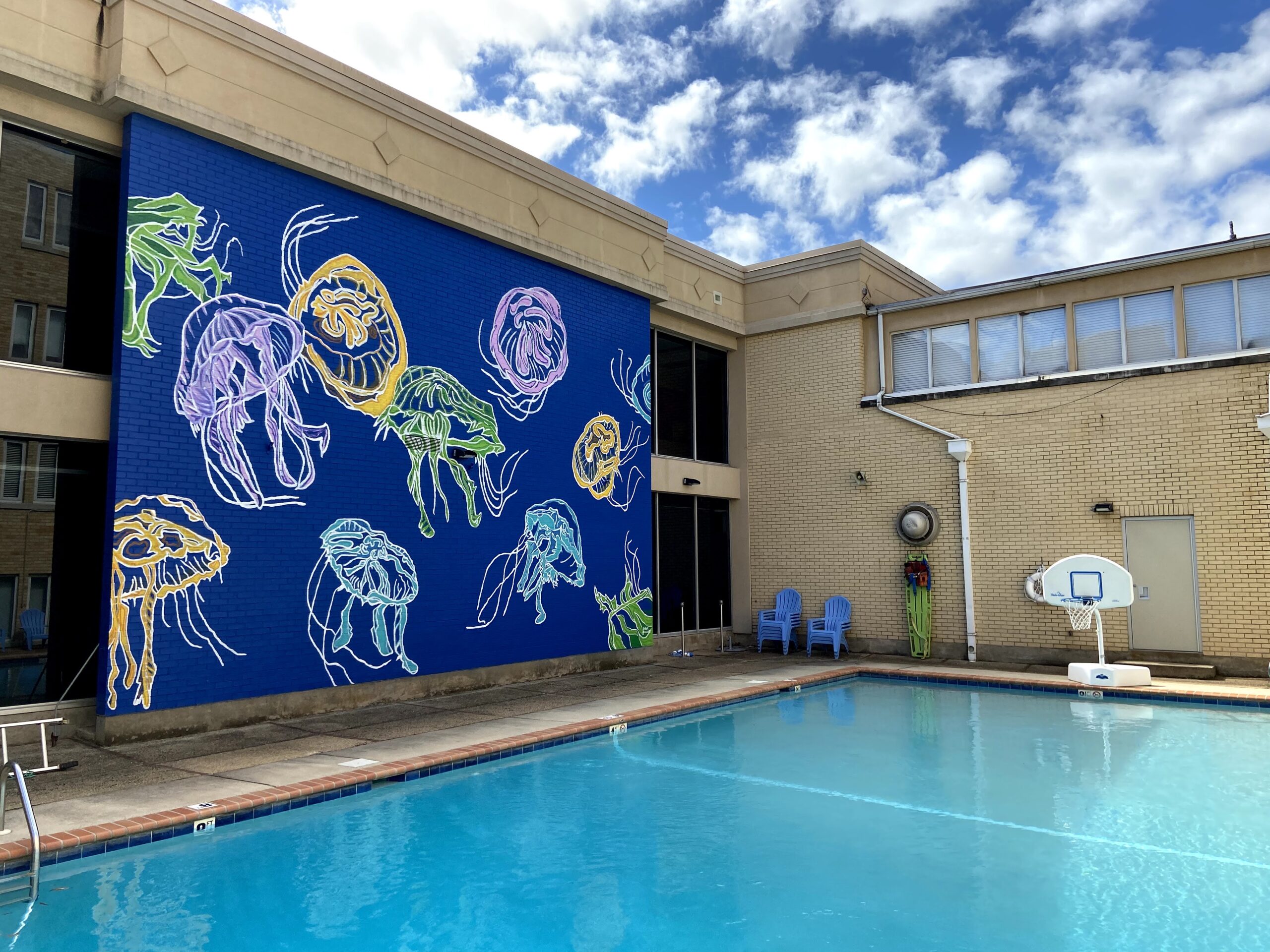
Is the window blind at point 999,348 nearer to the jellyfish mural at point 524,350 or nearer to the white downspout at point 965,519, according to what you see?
the white downspout at point 965,519

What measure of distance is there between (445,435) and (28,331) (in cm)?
371

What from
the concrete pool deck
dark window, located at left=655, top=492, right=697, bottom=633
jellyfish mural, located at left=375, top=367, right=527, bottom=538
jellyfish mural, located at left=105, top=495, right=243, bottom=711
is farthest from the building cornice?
the concrete pool deck

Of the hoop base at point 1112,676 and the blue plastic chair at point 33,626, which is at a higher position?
the blue plastic chair at point 33,626

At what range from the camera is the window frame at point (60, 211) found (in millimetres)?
6680

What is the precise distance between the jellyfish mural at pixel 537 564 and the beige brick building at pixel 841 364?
193 centimetres

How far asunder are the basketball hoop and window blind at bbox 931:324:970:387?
11.4ft

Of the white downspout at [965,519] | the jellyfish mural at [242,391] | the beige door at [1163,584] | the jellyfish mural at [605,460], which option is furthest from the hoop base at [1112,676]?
the jellyfish mural at [242,391]

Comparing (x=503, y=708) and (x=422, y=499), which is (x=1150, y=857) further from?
(x=422, y=499)

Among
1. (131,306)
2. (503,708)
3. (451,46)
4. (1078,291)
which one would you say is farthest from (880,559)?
(131,306)

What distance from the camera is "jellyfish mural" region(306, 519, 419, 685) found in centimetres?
773

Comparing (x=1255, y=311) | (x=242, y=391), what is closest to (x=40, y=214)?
(x=242, y=391)

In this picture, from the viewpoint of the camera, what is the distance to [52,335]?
659 centimetres

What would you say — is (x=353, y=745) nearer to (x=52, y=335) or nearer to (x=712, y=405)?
(x=52, y=335)

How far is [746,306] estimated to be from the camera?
14070 mm
